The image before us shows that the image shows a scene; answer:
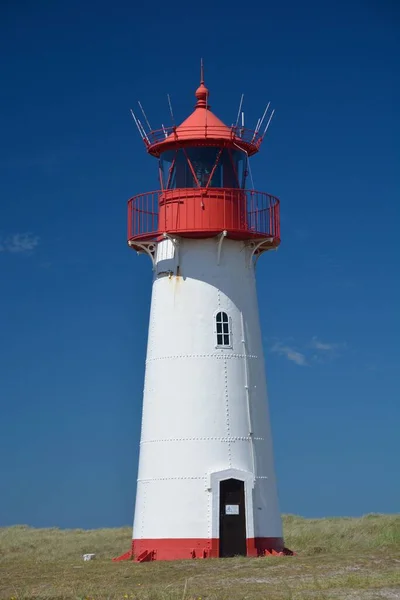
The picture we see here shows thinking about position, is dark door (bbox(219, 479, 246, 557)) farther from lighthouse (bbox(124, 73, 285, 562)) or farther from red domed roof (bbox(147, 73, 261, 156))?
red domed roof (bbox(147, 73, 261, 156))

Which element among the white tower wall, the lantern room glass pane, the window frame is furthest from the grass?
the lantern room glass pane

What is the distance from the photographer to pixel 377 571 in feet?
80.6

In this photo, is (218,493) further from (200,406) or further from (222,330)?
(222,330)

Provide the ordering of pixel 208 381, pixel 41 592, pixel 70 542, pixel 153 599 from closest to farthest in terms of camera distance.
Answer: pixel 153 599, pixel 41 592, pixel 208 381, pixel 70 542

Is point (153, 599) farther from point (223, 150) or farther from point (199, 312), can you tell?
point (223, 150)

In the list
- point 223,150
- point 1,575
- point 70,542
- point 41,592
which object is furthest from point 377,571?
point 70,542

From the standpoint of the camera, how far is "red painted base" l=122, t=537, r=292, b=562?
28719 mm

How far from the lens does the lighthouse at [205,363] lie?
29.2 meters

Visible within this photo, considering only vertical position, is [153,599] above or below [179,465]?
below

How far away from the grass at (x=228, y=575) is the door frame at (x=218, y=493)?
4.26ft

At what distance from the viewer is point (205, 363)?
30.1 metres

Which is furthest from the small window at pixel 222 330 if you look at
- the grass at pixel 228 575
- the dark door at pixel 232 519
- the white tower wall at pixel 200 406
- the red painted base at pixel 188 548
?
the grass at pixel 228 575

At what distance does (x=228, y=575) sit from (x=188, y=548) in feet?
12.0

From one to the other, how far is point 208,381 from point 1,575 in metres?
7.39
